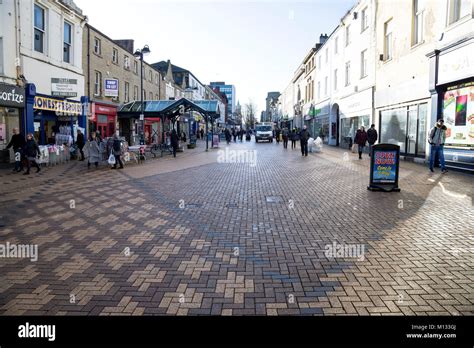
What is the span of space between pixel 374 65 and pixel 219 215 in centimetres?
1854

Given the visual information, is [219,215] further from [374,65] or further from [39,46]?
[374,65]

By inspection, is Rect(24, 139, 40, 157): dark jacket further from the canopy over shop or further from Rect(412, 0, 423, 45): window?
Rect(412, 0, 423, 45): window

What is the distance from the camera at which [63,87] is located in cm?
1772

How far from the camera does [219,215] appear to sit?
7.05 meters

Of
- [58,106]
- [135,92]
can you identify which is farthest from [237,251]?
[135,92]

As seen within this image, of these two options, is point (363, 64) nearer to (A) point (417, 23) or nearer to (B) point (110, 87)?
(A) point (417, 23)

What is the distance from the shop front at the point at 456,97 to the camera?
12.4m

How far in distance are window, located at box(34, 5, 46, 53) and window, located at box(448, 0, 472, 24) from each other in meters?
17.4

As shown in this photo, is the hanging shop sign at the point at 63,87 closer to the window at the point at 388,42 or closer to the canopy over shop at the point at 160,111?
the canopy over shop at the point at 160,111

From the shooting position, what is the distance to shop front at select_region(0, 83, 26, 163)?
47.5 feet

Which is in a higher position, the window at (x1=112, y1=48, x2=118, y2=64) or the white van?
the window at (x1=112, y1=48, x2=118, y2=64)

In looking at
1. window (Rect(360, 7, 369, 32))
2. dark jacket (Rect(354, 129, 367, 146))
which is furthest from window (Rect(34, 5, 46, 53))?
window (Rect(360, 7, 369, 32))

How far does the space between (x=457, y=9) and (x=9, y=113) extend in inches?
716
